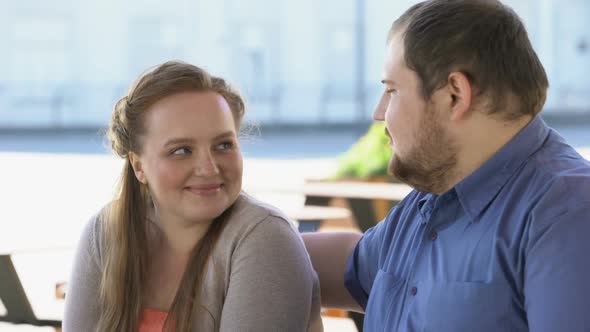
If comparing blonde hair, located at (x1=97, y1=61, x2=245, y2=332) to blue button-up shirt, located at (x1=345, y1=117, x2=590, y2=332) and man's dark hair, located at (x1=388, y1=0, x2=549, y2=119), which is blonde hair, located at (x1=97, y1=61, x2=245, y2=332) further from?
man's dark hair, located at (x1=388, y1=0, x2=549, y2=119)

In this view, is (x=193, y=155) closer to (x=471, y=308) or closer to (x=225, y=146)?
(x=225, y=146)

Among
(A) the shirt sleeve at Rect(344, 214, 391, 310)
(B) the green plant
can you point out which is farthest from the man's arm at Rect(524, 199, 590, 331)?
(B) the green plant

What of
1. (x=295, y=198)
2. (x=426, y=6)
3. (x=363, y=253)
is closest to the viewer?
(x=426, y=6)

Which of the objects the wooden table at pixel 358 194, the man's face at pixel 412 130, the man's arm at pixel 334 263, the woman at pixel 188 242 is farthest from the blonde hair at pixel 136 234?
the wooden table at pixel 358 194

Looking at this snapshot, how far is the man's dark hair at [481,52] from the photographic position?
127 centimetres

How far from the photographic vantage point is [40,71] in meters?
14.7

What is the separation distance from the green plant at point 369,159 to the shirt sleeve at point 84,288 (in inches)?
93.6

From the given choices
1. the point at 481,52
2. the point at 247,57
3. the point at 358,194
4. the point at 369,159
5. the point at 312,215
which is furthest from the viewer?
the point at 247,57

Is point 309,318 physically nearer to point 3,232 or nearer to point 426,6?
point 426,6

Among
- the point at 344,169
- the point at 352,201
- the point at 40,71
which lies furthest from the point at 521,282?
the point at 40,71

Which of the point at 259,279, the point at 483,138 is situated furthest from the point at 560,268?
the point at 259,279

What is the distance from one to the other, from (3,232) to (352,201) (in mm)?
3178

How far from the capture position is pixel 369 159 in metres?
4.18

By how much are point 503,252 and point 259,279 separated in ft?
1.79
